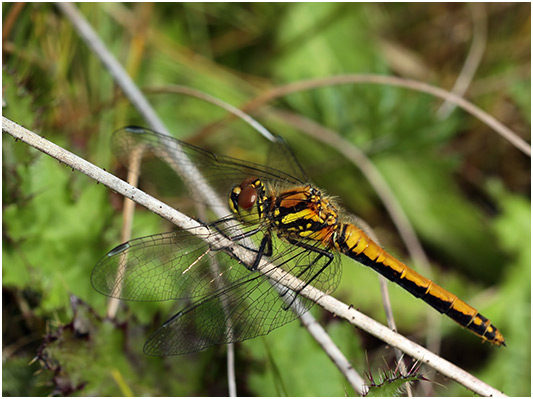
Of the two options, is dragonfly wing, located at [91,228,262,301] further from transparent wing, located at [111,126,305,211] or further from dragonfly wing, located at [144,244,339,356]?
transparent wing, located at [111,126,305,211]

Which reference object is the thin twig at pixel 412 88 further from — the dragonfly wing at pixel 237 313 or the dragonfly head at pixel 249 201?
the dragonfly wing at pixel 237 313

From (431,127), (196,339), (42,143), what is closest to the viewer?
(42,143)

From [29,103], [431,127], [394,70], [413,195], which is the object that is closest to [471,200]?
[413,195]

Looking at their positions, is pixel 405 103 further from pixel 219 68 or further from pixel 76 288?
pixel 76 288

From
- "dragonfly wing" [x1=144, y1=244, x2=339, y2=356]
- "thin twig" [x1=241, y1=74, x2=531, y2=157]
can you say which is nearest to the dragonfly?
"dragonfly wing" [x1=144, y1=244, x2=339, y2=356]

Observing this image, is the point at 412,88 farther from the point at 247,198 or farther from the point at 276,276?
the point at 276,276
